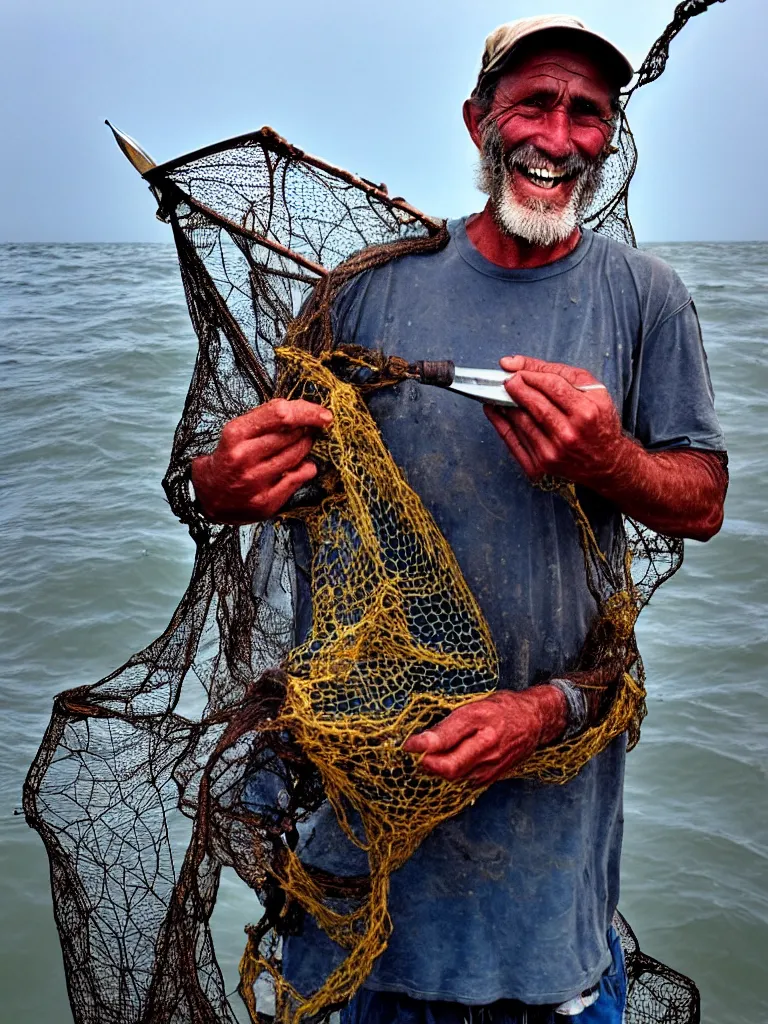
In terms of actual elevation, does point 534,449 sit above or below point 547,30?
below

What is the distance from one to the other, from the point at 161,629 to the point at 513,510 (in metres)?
4.67

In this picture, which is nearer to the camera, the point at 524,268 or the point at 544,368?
the point at 544,368

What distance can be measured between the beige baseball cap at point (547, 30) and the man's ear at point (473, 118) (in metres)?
0.08

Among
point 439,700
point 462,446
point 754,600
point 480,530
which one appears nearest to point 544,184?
point 462,446

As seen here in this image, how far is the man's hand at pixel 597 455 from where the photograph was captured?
186 cm

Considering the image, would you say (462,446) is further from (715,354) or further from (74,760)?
(715,354)

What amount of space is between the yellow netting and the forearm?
17cm

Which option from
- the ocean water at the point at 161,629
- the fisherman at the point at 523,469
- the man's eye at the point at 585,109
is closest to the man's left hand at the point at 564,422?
the fisherman at the point at 523,469

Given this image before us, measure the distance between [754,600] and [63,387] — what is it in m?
7.41

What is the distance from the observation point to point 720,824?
4824 mm

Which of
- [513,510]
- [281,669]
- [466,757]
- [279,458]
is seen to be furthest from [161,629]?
[466,757]

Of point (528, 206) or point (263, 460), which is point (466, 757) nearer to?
point (263, 460)

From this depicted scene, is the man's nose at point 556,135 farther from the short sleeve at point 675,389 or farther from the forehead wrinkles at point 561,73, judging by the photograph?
the short sleeve at point 675,389

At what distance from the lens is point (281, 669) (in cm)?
217
